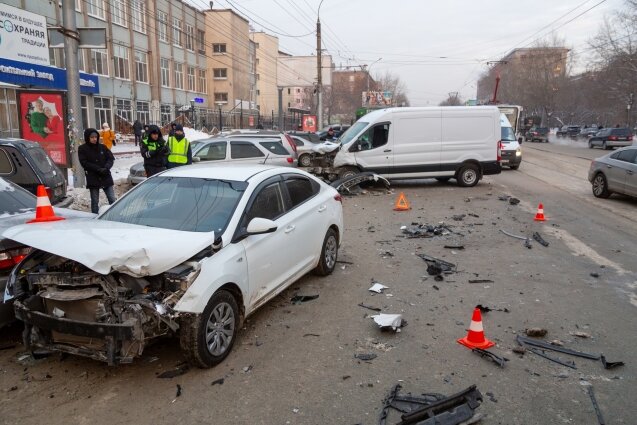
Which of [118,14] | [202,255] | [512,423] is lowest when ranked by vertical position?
[512,423]

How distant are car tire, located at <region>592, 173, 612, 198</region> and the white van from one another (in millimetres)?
2840

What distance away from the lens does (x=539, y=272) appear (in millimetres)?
6656

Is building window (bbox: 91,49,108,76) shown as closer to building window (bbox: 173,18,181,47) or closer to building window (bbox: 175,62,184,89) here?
building window (bbox: 175,62,184,89)

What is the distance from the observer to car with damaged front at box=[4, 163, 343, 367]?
356 cm

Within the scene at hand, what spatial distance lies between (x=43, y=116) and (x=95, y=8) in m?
26.2

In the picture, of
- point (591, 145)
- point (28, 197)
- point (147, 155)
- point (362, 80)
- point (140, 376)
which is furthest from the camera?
point (362, 80)

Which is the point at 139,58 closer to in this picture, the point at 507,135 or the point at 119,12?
the point at 119,12

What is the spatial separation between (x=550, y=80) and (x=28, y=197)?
98357 millimetres

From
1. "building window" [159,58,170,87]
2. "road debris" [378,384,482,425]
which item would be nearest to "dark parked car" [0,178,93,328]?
"road debris" [378,384,482,425]

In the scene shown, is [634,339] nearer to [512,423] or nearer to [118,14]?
[512,423]

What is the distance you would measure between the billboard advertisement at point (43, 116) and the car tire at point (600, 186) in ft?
46.2

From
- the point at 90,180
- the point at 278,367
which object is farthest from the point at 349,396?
the point at 90,180

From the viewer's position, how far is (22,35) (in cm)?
2052

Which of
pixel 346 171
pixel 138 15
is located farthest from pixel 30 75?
pixel 346 171
